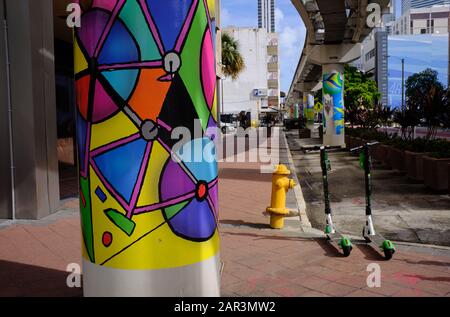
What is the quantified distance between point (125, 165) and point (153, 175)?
201 millimetres

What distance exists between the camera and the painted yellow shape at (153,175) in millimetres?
3342

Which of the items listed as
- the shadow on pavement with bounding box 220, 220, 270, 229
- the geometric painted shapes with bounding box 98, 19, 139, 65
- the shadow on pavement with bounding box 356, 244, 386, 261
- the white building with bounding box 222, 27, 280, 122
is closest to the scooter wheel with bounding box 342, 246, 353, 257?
the shadow on pavement with bounding box 356, 244, 386, 261

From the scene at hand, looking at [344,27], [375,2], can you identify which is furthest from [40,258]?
[344,27]

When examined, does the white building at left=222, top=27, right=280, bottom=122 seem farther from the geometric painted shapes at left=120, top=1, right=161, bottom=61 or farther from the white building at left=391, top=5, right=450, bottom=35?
the white building at left=391, top=5, right=450, bottom=35

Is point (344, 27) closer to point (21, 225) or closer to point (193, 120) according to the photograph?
point (21, 225)

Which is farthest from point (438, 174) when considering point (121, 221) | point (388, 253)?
point (121, 221)

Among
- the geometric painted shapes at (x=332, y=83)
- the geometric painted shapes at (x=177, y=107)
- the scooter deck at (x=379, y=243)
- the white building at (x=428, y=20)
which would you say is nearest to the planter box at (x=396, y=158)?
the scooter deck at (x=379, y=243)

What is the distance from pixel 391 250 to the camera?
5.55 meters

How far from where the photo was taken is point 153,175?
3350 millimetres

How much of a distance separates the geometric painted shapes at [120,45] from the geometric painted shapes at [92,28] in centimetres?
8

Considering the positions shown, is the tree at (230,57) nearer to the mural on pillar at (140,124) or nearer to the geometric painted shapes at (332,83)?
the geometric painted shapes at (332,83)

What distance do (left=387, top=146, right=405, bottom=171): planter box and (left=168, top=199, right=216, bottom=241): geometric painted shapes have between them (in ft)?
36.5

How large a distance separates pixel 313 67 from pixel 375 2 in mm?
26102

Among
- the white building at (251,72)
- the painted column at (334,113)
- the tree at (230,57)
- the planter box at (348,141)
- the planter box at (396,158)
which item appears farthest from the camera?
A: the white building at (251,72)
